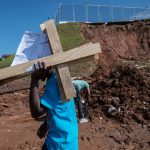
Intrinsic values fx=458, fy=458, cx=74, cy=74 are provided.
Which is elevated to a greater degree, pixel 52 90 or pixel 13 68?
pixel 13 68

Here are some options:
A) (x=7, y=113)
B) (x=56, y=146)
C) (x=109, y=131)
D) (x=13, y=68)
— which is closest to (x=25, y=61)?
(x=13, y=68)

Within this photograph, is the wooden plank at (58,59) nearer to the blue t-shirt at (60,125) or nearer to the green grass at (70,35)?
the blue t-shirt at (60,125)

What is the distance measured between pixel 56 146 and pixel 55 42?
942 millimetres

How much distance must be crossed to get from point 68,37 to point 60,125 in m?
23.9

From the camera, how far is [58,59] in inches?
144

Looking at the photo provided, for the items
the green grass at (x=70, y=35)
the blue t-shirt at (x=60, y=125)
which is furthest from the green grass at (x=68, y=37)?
the blue t-shirt at (x=60, y=125)

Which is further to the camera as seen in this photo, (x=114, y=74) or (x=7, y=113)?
(x=114, y=74)

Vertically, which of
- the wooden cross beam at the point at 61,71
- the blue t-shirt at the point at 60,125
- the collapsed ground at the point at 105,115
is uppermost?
the wooden cross beam at the point at 61,71

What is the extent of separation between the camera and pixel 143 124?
476 inches

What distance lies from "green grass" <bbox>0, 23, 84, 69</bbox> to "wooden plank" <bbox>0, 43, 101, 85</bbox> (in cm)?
2108

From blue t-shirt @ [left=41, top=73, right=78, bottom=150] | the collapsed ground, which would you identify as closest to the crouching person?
blue t-shirt @ [left=41, top=73, right=78, bottom=150]

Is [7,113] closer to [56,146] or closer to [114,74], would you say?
[114,74]

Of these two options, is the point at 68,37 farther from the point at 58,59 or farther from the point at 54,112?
the point at 58,59

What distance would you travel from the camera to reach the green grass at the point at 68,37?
84.6 feet
